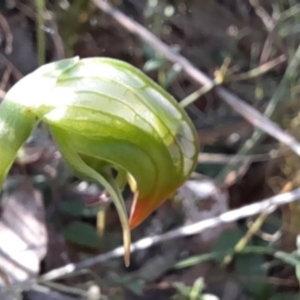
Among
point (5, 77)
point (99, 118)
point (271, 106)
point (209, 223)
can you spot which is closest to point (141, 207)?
point (99, 118)

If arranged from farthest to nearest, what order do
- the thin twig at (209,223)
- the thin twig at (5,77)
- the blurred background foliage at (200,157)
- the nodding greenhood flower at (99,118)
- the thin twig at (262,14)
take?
1. the thin twig at (262,14)
2. the thin twig at (5,77)
3. the blurred background foliage at (200,157)
4. the thin twig at (209,223)
5. the nodding greenhood flower at (99,118)

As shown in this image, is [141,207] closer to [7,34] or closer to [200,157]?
[200,157]

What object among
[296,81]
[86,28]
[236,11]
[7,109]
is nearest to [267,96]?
[296,81]

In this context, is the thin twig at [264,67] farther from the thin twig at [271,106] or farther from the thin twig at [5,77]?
the thin twig at [5,77]

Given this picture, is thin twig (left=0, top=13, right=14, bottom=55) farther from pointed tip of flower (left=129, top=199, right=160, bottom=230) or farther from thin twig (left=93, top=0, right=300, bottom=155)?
pointed tip of flower (left=129, top=199, right=160, bottom=230)

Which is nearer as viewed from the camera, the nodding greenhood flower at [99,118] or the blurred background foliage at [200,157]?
the nodding greenhood flower at [99,118]

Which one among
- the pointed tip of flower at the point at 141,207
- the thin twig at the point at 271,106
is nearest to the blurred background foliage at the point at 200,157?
the thin twig at the point at 271,106

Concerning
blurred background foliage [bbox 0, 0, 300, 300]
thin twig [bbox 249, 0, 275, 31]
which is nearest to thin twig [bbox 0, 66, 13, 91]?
blurred background foliage [bbox 0, 0, 300, 300]

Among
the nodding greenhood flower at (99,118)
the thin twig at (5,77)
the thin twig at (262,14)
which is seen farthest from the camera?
the thin twig at (262,14)

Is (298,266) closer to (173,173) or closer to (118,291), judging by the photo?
(173,173)
